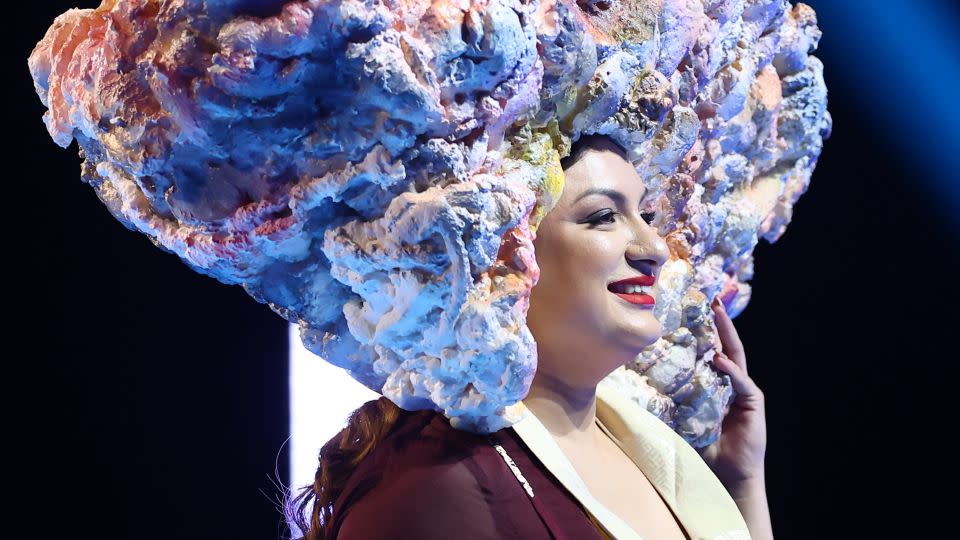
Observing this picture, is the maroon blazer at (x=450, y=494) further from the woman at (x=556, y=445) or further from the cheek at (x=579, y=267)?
the cheek at (x=579, y=267)

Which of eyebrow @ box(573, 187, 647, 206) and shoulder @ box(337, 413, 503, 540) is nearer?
shoulder @ box(337, 413, 503, 540)

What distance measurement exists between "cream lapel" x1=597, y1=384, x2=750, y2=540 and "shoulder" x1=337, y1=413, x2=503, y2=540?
459 millimetres

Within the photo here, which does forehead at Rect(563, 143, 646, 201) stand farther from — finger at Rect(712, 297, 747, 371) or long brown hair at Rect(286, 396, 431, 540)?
finger at Rect(712, 297, 747, 371)

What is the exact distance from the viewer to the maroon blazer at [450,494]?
1292 millimetres

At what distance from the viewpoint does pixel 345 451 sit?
1.49 meters

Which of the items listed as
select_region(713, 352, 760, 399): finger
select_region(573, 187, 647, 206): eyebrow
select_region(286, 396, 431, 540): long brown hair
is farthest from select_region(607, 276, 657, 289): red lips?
select_region(713, 352, 760, 399): finger

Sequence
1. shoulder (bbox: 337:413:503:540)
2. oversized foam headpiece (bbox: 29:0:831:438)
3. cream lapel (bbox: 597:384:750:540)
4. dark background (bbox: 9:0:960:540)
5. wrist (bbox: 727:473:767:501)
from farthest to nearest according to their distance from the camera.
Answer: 1. wrist (bbox: 727:473:767:501)
2. dark background (bbox: 9:0:960:540)
3. cream lapel (bbox: 597:384:750:540)
4. shoulder (bbox: 337:413:503:540)
5. oversized foam headpiece (bbox: 29:0:831:438)

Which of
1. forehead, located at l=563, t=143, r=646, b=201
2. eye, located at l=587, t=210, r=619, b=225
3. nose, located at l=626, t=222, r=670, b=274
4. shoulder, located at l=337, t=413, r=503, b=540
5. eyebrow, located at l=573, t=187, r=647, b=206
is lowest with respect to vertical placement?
shoulder, located at l=337, t=413, r=503, b=540

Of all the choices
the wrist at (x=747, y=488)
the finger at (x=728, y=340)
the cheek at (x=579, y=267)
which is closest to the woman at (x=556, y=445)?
the cheek at (x=579, y=267)

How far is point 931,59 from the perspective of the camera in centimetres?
273

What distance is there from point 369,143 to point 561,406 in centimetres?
57

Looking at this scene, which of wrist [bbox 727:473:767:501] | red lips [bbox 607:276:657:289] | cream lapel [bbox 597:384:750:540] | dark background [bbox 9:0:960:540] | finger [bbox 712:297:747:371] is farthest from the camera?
finger [bbox 712:297:747:371]

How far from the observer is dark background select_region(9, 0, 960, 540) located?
182cm

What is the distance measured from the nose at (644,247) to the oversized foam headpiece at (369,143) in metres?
0.15
